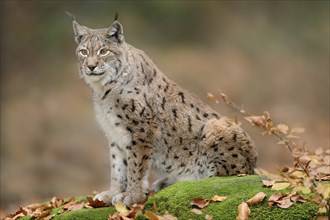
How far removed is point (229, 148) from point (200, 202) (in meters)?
1.28

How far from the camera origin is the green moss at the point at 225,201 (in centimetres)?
566

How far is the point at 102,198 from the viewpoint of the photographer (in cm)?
710

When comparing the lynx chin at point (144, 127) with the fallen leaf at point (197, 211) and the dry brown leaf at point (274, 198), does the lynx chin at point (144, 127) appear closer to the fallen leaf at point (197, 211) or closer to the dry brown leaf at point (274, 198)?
the fallen leaf at point (197, 211)

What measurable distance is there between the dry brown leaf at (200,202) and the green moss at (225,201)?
0.04m

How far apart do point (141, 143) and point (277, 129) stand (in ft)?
7.44

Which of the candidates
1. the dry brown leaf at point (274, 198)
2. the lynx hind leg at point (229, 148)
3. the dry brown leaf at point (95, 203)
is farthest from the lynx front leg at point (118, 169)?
the dry brown leaf at point (274, 198)

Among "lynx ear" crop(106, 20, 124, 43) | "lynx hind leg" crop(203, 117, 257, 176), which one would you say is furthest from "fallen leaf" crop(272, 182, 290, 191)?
"lynx ear" crop(106, 20, 124, 43)

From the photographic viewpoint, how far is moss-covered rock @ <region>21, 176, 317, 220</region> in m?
5.67

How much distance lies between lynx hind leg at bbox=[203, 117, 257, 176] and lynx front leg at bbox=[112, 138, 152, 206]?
67cm

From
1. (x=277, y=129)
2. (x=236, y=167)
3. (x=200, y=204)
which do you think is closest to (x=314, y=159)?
(x=277, y=129)

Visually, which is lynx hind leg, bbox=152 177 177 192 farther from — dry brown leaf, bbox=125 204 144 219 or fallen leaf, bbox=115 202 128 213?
dry brown leaf, bbox=125 204 144 219

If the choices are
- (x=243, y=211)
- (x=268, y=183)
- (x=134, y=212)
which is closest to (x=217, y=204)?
(x=243, y=211)

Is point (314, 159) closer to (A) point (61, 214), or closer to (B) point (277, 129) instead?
(B) point (277, 129)

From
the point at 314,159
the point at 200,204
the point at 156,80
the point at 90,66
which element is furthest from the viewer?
the point at 156,80
